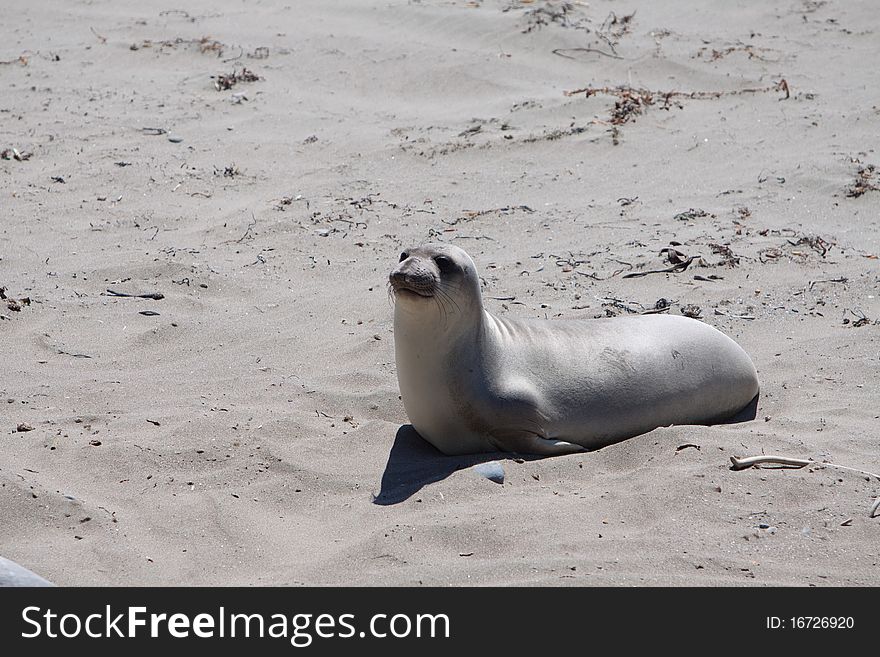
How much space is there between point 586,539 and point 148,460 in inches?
67.1

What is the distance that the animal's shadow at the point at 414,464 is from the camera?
4.20 meters

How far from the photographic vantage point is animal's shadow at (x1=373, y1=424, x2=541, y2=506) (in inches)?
165

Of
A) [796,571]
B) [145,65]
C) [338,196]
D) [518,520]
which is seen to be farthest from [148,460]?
Result: [145,65]

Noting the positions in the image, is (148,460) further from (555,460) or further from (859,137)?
(859,137)

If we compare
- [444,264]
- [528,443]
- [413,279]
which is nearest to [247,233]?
[444,264]

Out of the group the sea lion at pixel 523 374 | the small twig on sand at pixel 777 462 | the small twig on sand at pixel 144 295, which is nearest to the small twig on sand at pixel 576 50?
the small twig on sand at pixel 144 295

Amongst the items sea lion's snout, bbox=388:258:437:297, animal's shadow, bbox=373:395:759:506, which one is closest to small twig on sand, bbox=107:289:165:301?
animal's shadow, bbox=373:395:759:506

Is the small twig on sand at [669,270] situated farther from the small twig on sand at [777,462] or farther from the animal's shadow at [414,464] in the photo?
the small twig on sand at [777,462]

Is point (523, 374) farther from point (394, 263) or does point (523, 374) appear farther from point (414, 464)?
point (394, 263)

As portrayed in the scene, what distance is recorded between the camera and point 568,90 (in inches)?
388

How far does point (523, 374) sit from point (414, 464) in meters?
0.58

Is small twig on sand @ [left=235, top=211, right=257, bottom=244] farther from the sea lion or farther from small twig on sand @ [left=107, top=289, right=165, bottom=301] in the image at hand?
the sea lion

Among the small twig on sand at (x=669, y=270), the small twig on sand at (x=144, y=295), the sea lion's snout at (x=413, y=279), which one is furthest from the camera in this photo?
the small twig on sand at (x=669, y=270)

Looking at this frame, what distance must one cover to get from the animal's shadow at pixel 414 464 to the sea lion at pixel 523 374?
0.05 meters
